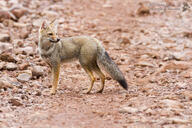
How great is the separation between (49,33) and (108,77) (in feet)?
7.91

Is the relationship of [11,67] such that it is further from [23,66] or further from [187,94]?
[187,94]

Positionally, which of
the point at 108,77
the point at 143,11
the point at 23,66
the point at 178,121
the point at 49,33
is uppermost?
the point at 49,33

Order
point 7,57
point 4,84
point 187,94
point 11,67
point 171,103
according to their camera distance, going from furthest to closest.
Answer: point 7,57
point 11,67
point 4,84
point 187,94
point 171,103

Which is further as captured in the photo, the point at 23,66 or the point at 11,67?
the point at 23,66

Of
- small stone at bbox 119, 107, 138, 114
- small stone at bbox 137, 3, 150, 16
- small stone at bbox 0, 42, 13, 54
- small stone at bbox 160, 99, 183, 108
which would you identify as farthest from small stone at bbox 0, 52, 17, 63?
small stone at bbox 137, 3, 150, 16

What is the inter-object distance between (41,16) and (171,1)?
7.36 metres

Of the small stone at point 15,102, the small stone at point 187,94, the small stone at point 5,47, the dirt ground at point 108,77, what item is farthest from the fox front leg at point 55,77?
the small stone at point 5,47

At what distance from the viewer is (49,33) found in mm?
8688

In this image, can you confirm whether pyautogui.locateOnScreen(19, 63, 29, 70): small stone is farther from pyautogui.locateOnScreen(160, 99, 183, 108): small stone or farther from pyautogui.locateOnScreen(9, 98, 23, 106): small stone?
pyautogui.locateOnScreen(160, 99, 183, 108): small stone

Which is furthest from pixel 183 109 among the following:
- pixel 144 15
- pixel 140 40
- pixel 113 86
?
pixel 144 15

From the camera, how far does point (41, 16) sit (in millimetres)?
16703

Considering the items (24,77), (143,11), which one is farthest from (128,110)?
(143,11)

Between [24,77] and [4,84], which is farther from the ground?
[4,84]

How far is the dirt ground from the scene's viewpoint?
21.6ft
